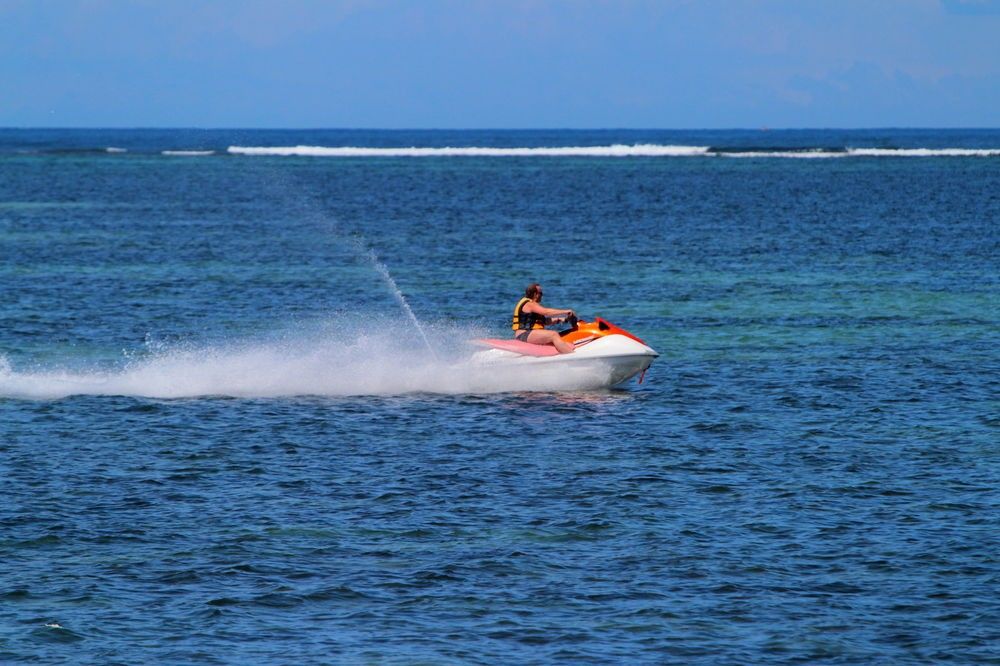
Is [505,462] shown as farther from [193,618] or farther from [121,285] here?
[121,285]

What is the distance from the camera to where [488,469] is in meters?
21.9

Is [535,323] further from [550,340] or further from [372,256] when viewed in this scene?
[372,256]

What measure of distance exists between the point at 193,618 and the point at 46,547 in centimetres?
328

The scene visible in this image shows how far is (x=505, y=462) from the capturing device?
2236 cm

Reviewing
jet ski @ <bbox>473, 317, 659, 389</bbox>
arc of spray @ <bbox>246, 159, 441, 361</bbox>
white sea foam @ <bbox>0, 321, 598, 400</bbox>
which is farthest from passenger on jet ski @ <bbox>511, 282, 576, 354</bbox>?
arc of spray @ <bbox>246, 159, 441, 361</bbox>

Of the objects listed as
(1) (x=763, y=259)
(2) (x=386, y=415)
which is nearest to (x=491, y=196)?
(1) (x=763, y=259)

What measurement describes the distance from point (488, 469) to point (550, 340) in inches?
253

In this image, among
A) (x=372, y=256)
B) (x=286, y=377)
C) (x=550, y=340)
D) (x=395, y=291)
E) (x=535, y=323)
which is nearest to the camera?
(x=550, y=340)

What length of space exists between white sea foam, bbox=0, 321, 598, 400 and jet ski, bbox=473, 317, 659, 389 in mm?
122

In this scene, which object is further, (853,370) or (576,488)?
(853,370)

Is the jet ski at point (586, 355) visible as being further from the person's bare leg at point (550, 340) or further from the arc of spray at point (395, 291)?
the arc of spray at point (395, 291)

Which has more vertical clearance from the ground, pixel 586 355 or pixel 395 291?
pixel 395 291

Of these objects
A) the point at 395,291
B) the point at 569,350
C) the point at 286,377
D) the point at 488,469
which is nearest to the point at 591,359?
the point at 569,350

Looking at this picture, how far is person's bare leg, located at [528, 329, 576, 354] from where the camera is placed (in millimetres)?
27797
